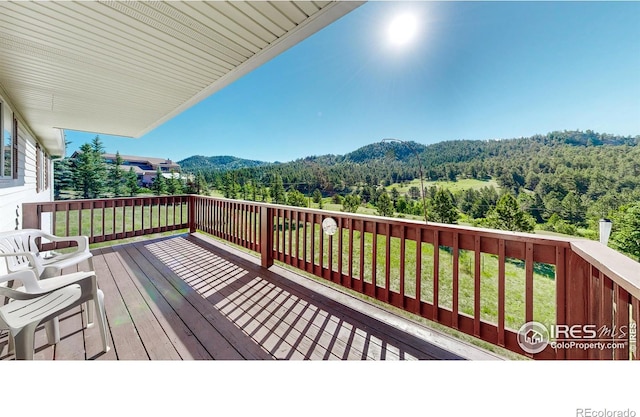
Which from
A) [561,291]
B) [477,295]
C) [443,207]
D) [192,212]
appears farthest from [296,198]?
[561,291]

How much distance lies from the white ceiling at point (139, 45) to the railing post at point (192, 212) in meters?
2.14

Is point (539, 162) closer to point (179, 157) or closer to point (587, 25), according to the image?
point (587, 25)

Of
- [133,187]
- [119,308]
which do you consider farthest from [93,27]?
[133,187]

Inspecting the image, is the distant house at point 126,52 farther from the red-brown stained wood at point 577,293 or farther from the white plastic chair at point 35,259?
the red-brown stained wood at point 577,293

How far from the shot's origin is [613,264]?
101 cm

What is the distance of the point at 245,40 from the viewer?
205 centimetres

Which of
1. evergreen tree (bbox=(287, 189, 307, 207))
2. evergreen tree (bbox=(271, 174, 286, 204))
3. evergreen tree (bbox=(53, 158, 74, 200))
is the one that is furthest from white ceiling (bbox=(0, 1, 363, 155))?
evergreen tree (bbox=(53, 158, 74, 200))

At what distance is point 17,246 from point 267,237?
2.37 m

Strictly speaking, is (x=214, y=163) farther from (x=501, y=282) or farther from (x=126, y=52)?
(x=501, y=282)

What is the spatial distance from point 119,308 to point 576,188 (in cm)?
1135

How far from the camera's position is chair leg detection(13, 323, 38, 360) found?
124cm

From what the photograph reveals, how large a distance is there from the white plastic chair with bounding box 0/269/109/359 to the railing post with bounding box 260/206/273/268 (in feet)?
5.52

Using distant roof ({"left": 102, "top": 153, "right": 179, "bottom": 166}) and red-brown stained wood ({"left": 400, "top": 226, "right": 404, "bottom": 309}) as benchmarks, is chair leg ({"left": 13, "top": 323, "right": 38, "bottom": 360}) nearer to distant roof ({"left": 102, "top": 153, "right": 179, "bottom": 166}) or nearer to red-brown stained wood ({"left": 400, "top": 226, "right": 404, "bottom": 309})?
red-brown stained wood ({"left": 400, "top": 226, "right": 404, "bottom": 309})

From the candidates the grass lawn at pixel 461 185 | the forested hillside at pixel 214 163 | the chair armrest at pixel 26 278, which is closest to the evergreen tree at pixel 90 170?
the forested hillside at pixel 214 163
